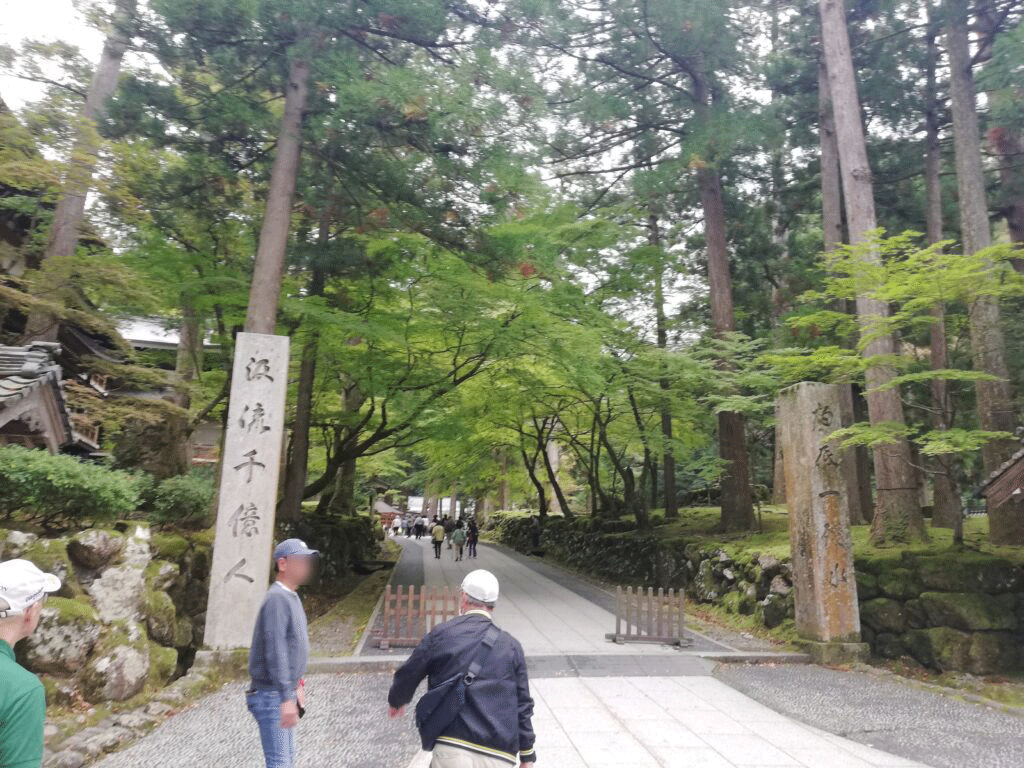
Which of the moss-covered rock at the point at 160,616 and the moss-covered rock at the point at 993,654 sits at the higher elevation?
the moss-covered rock at the point at 160,616

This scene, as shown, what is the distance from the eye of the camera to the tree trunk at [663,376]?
585 inches

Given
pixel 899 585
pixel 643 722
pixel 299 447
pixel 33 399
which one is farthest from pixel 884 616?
pixel 33 399

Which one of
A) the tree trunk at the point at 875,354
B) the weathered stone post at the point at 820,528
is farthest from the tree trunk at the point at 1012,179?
the weathered stone post at the point at 820,528

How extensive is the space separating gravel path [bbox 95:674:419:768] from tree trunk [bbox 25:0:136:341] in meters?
6.36

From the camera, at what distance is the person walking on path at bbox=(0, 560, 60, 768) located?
203 cm

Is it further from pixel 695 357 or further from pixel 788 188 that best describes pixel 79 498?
pixel 788 188

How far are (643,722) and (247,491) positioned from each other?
5.32 meters

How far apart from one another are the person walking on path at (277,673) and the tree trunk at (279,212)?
6.10 m

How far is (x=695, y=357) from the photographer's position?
13.9 metres

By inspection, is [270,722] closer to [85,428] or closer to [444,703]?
[444,703]

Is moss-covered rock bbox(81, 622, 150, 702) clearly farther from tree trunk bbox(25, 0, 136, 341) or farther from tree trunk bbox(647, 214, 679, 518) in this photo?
tree trunk bbox(647, 214, 679, 518)

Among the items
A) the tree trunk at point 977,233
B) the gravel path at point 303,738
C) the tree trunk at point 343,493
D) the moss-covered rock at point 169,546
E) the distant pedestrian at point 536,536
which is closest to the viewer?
the gravel path at point 303,738

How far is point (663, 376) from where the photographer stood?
1355 centimetres

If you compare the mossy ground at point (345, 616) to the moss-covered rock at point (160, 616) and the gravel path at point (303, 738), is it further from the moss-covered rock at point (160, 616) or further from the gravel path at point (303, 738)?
the gravel path at point (303, 738)
